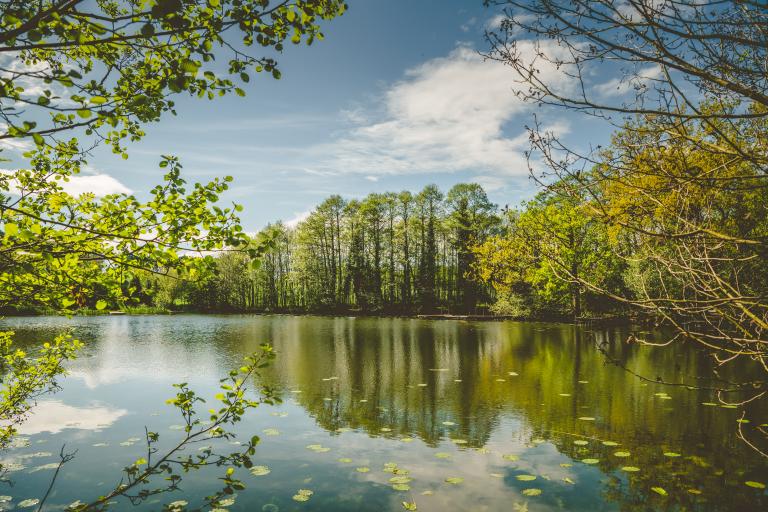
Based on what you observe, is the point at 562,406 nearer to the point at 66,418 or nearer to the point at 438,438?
the point at 438,438

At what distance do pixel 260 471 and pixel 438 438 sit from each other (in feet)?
10.5

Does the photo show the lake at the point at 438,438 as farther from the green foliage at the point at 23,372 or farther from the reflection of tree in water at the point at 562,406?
the green foliage at the point at 23,372

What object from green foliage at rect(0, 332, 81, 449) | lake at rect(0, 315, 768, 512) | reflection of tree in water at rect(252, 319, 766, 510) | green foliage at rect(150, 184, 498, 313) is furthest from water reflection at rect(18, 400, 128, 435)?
green foliage at rect(150, 184, 498, 313)

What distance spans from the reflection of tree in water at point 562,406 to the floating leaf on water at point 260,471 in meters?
2.08

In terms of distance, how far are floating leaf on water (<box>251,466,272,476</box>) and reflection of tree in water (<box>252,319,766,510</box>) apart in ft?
6.84

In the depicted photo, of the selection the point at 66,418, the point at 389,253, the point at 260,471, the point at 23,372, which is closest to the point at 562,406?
the point at 260,471

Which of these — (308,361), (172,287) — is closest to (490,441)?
(308,361)

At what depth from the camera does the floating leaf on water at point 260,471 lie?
21.2ft

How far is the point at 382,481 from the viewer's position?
615 cm

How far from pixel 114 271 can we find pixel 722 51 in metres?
5.34

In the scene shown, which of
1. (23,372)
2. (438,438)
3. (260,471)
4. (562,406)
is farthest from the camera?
(562,406)

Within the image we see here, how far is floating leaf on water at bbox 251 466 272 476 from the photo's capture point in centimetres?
647

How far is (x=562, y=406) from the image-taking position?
9836mm

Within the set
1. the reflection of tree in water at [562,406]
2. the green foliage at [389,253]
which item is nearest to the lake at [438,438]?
the reflection of tree in water at [562,406]
